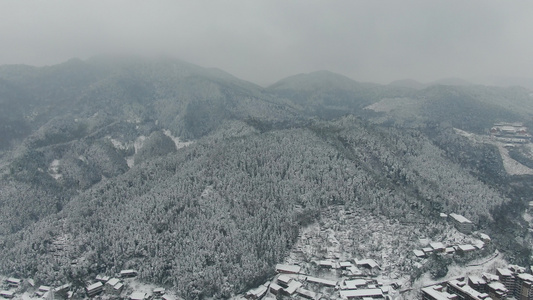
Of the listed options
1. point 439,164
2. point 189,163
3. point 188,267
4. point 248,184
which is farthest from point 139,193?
point 439,164

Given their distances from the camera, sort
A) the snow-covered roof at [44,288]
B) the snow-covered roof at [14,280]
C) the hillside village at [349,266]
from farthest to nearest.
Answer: the snow-covered roof at [14,280] → the snow-covered roof at [44,288] → the hillside village at [349,266]

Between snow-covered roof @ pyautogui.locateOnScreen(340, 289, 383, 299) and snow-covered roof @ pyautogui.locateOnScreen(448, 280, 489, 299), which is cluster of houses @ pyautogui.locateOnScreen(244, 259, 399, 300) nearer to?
snow-covered roof @ pyautogui.locateOnScreen(340, 289, 383, 299)

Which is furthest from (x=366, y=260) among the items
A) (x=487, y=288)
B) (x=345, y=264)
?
(x=487, y=288)

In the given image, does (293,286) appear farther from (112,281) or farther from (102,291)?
(102,291)

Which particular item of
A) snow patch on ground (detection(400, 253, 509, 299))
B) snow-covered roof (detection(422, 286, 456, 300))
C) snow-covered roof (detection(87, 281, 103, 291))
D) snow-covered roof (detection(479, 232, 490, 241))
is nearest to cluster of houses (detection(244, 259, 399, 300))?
snow patch on ground (detection(400, 253, 509, 299))

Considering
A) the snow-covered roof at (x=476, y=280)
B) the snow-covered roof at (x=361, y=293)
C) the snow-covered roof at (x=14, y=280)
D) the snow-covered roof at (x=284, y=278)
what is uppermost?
the snow-covered roof at (x=476, y=280)

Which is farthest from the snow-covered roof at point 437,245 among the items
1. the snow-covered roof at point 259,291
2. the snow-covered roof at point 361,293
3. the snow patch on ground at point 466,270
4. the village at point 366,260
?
the snow-covered roof at point 259,291

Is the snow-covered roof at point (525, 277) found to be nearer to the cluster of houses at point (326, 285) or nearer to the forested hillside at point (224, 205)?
the forested hillside at point (224, 205)

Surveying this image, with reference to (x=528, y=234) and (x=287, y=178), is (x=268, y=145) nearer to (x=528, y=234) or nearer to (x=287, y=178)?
(x=287, y=178)
